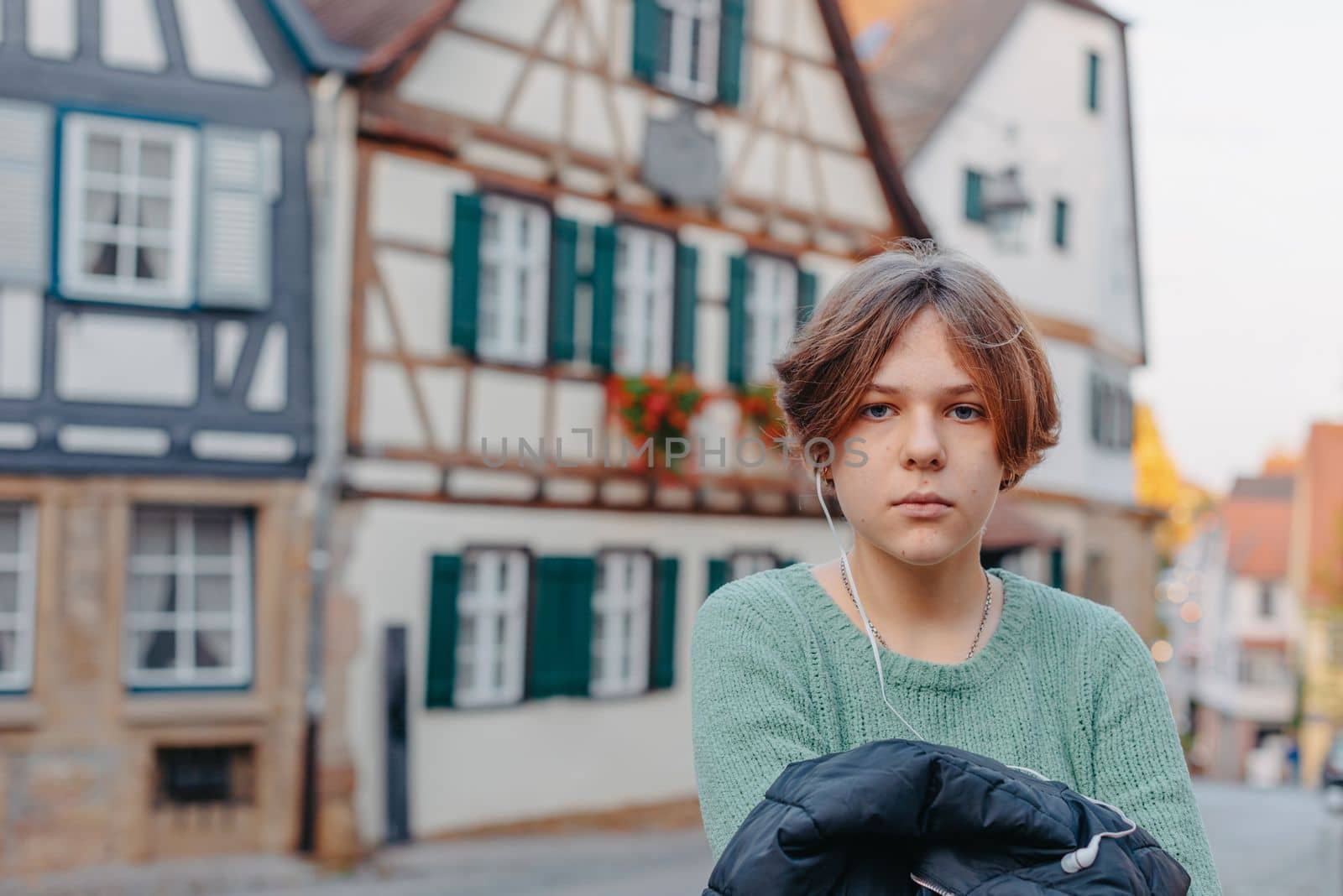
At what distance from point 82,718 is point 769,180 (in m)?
7.39

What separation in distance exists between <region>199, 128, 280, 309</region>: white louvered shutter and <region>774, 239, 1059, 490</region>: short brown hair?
872cm

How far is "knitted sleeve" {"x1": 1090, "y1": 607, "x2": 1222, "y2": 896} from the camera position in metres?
1.61

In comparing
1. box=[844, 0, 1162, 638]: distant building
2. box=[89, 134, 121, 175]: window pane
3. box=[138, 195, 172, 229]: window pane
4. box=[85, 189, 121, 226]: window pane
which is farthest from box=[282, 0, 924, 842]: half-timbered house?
box=[844, 0, 1162, 638]: distant building

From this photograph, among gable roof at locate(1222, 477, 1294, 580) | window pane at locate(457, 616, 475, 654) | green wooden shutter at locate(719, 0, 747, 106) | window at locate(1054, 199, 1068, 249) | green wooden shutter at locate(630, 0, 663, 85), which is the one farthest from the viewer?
gable roof at locate(1222, 477, 1294, 580)

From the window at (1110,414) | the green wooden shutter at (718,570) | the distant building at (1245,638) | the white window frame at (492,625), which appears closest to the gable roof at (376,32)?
the white window frame at (492,625)

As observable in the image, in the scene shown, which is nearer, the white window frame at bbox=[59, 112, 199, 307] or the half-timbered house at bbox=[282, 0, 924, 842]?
the white window frame at bbox=[59, 112, 199, 307]

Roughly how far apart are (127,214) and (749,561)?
634cm

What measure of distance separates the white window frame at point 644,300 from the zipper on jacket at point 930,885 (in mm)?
10927

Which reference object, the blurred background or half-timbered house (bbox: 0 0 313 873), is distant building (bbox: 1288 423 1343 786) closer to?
the blurred background

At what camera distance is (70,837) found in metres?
9.36

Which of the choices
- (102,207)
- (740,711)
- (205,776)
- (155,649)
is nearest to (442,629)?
(205,776)

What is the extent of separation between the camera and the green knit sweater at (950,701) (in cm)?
160

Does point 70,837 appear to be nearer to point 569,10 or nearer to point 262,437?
point 262,437

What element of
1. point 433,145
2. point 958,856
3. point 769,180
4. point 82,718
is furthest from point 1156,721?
point 769,180
